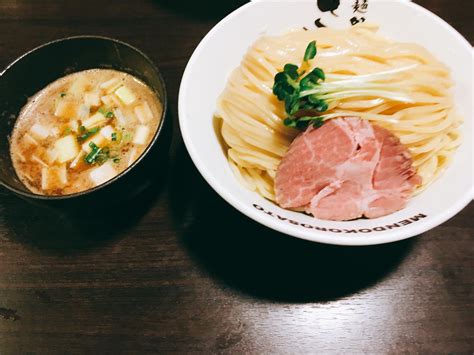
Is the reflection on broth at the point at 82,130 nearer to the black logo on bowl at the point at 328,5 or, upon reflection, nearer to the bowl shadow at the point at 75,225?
the bowl shadow at the point at 75,225

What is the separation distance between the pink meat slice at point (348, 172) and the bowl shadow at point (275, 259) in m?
0.30

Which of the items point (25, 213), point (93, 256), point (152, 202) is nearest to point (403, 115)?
point (152, 202)

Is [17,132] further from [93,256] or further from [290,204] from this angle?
[290,204]

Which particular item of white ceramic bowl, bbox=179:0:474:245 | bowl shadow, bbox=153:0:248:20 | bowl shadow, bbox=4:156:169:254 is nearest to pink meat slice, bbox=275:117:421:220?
white ceramic bowl, bbox=179:0:474:245

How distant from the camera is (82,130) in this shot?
2.20 metres

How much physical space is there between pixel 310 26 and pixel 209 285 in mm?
1493

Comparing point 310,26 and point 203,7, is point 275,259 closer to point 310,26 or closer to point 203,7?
point 310,26

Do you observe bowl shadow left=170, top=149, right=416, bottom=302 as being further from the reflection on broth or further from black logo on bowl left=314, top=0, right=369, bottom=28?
black logo on bowl left=314, top=0, right=369, bottom=28

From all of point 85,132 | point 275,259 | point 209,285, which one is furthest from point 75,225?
point 275,259

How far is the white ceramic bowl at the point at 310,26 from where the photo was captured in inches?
63.1

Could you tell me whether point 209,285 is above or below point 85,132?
below

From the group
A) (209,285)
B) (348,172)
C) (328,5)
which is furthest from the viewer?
(328,5)

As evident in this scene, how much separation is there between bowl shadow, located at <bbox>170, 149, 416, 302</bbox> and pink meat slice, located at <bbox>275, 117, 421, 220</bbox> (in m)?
0.30

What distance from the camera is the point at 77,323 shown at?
73.4 inches
